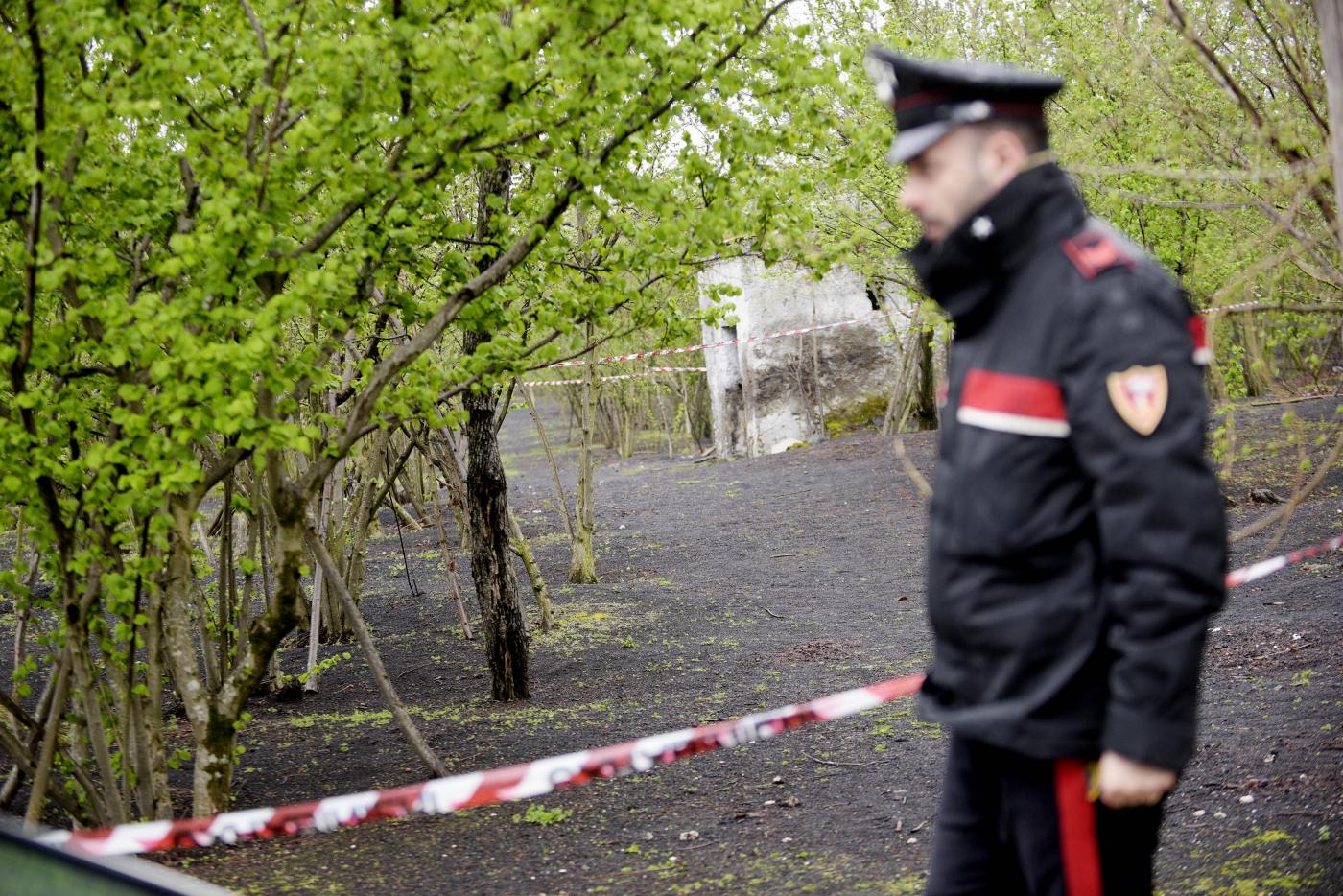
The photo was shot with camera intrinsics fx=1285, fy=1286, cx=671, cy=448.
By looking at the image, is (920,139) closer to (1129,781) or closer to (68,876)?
(1129,781)

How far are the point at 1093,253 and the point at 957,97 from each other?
1.15 feet

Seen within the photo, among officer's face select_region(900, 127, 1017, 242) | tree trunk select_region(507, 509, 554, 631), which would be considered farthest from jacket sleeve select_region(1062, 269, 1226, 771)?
tree trunk select_region(507, 509, 554, 631)

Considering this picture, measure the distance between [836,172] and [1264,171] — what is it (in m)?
2.49

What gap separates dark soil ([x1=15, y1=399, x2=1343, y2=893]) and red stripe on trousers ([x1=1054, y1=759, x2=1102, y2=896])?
235cm

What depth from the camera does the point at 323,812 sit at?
2.99 metres

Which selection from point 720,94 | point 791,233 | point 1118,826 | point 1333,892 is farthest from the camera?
point 791,233

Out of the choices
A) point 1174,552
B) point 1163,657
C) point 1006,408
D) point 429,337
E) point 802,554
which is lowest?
point 802,554

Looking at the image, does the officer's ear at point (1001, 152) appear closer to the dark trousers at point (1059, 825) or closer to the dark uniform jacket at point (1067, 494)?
the dark uniform jacket at point (1067, 494)

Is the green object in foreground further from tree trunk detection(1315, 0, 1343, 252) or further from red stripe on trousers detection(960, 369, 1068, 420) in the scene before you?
tree trunk detection(1315, 0, 1343, 252)

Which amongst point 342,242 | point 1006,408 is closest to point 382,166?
point 342,242

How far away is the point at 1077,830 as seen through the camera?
2068 mm

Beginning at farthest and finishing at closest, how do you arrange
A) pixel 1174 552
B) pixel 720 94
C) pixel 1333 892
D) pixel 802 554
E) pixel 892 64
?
1. pixel 802 554
2. pixel 720 94
3. pixel 1333 892
4. pixel 892 64
5. pixel 1174 552

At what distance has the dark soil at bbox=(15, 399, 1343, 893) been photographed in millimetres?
4891

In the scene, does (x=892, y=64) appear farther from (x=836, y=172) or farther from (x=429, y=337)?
(x=836, y=172)
